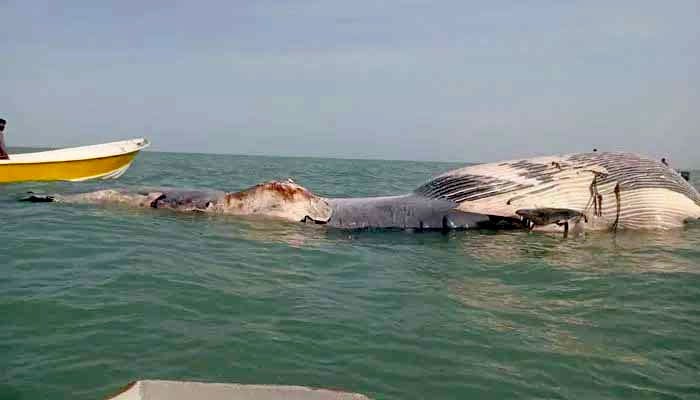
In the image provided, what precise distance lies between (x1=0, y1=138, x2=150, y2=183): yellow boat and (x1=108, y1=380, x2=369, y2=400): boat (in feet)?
48.6

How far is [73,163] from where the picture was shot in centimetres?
1639

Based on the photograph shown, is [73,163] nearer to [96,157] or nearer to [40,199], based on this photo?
[96,157]

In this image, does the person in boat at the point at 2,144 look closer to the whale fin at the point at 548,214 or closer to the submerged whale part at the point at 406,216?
the submerged whale part at the point at 406,216

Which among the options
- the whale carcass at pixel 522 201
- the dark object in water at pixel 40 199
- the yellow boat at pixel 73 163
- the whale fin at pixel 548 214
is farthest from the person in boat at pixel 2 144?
the whale fin at pixel 548 214

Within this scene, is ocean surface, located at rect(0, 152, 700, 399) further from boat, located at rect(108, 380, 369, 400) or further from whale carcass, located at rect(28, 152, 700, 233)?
whale carcass, located at rect(28, 152, 700, 233)

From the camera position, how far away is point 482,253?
7.13 m

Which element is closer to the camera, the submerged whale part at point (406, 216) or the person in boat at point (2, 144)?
the submerged whale part at point (406, 216)

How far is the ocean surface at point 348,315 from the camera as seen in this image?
3.45 metres

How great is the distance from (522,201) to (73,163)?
42.7 ft

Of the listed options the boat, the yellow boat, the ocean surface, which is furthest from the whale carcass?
the yellow boat

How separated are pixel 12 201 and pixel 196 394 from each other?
9321mm

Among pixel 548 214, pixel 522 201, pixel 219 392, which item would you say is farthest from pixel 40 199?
pixel 219 392

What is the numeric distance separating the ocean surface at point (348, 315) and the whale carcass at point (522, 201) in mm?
1074

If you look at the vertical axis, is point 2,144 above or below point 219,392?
above
